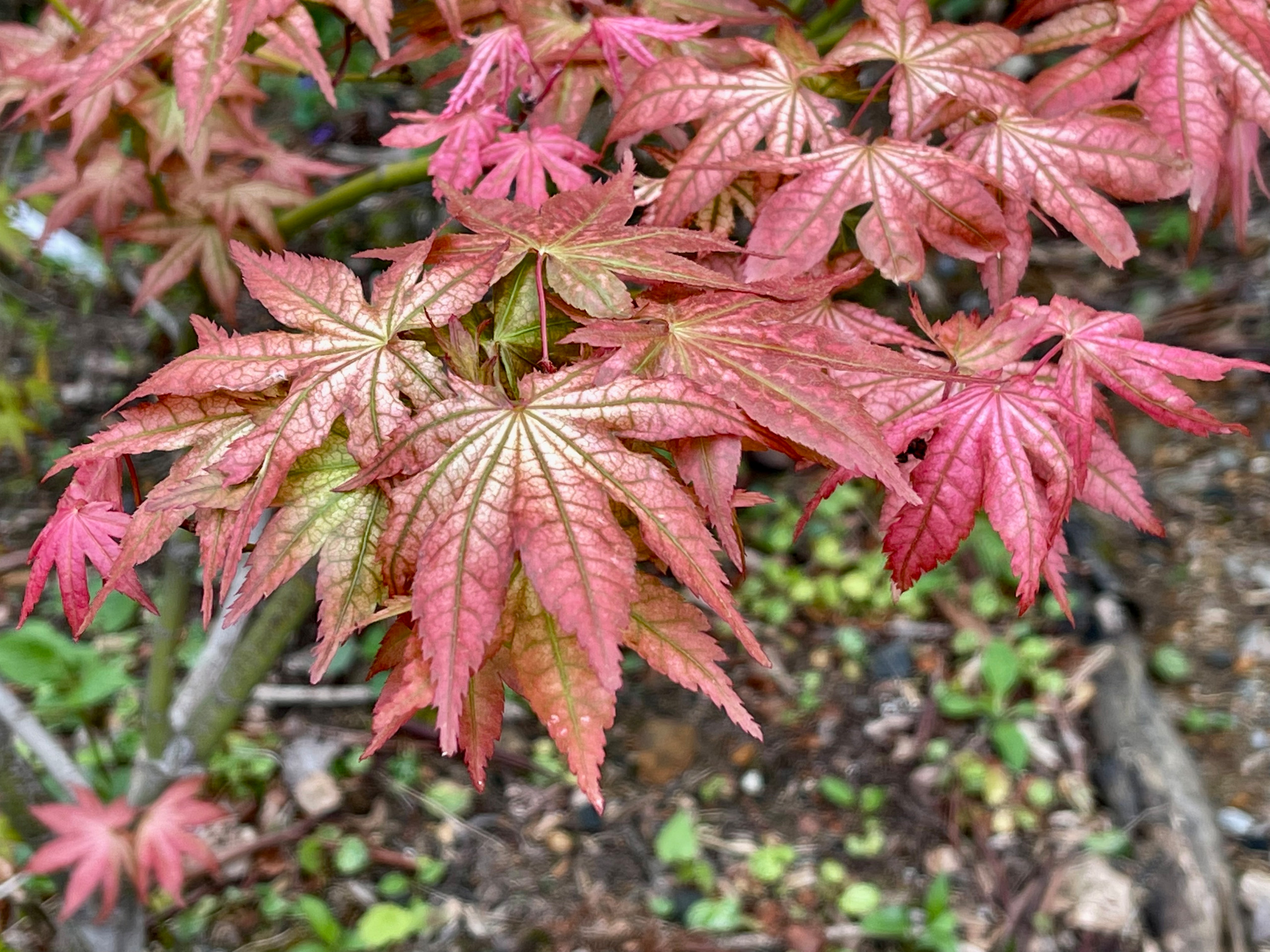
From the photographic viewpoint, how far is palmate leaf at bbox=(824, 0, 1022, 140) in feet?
3.27

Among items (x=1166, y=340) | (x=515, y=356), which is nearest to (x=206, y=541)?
(x=515, y=356)

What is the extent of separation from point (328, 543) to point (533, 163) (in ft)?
1.70

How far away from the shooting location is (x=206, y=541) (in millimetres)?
769

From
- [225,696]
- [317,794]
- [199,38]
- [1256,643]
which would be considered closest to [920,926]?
[1256,643]

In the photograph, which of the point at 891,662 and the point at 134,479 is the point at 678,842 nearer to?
the point at 891,662

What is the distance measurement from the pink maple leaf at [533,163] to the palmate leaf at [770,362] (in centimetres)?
30

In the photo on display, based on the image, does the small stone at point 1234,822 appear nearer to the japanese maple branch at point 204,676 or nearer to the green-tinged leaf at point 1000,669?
the green-tinged leaf at point 1000,669

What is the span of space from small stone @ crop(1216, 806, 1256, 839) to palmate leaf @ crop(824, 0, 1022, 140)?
1905 mm

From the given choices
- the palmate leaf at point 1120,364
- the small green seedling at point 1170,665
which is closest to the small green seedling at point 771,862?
the small green seedling at point 1170,665

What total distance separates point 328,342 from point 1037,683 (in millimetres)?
2200

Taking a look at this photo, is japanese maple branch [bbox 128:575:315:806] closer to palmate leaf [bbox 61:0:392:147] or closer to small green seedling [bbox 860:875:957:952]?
palmate leaf [bbox 61:0:392:147]

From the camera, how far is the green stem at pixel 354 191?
167 centimetres

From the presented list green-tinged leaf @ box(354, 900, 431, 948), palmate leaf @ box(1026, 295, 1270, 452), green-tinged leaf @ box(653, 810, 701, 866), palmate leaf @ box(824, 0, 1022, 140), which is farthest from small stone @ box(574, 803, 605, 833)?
palmate leaf @ box(824, 0, 1022, 140)

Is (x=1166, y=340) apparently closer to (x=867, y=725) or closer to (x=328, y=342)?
(x=867, y=725)
